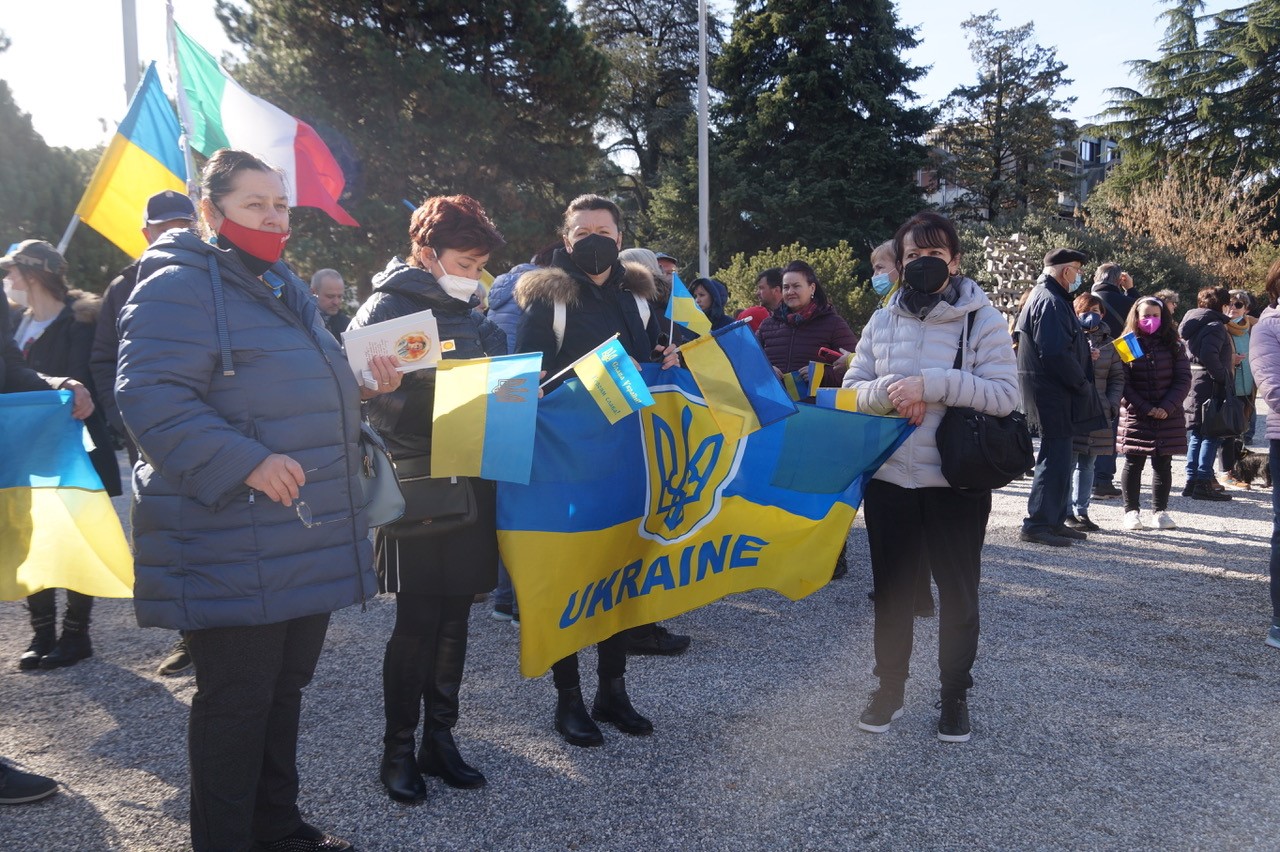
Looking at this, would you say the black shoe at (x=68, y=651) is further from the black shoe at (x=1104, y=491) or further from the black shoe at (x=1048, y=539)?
the black shoe at (x=1104, y=491)

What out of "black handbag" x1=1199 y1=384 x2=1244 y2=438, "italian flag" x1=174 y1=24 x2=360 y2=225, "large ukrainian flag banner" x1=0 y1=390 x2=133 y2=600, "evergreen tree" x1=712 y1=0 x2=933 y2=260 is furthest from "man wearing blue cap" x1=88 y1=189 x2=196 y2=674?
"evergreen tree" x1=712 y1=0 x2=933 y2=260

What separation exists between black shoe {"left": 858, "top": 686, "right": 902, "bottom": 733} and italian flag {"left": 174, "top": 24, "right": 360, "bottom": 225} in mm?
4791

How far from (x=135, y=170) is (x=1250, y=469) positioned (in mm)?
9973

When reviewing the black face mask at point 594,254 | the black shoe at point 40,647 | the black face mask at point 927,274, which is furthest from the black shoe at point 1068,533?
the black shoe at point 40,647

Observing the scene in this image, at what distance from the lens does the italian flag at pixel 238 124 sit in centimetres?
645

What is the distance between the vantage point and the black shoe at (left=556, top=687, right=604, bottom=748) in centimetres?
349

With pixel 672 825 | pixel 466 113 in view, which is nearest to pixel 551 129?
pixel 466 113

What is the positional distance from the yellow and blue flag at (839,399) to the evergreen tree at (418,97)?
1781cm

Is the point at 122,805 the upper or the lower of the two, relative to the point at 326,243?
lower

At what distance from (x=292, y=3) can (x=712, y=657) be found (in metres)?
20.9

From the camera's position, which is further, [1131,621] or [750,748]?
[1131,621]

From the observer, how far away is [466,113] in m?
21.0

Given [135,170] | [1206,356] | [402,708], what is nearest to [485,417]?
[402,708]

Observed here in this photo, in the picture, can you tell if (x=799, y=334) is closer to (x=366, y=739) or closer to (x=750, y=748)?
(x=750, y=748)
